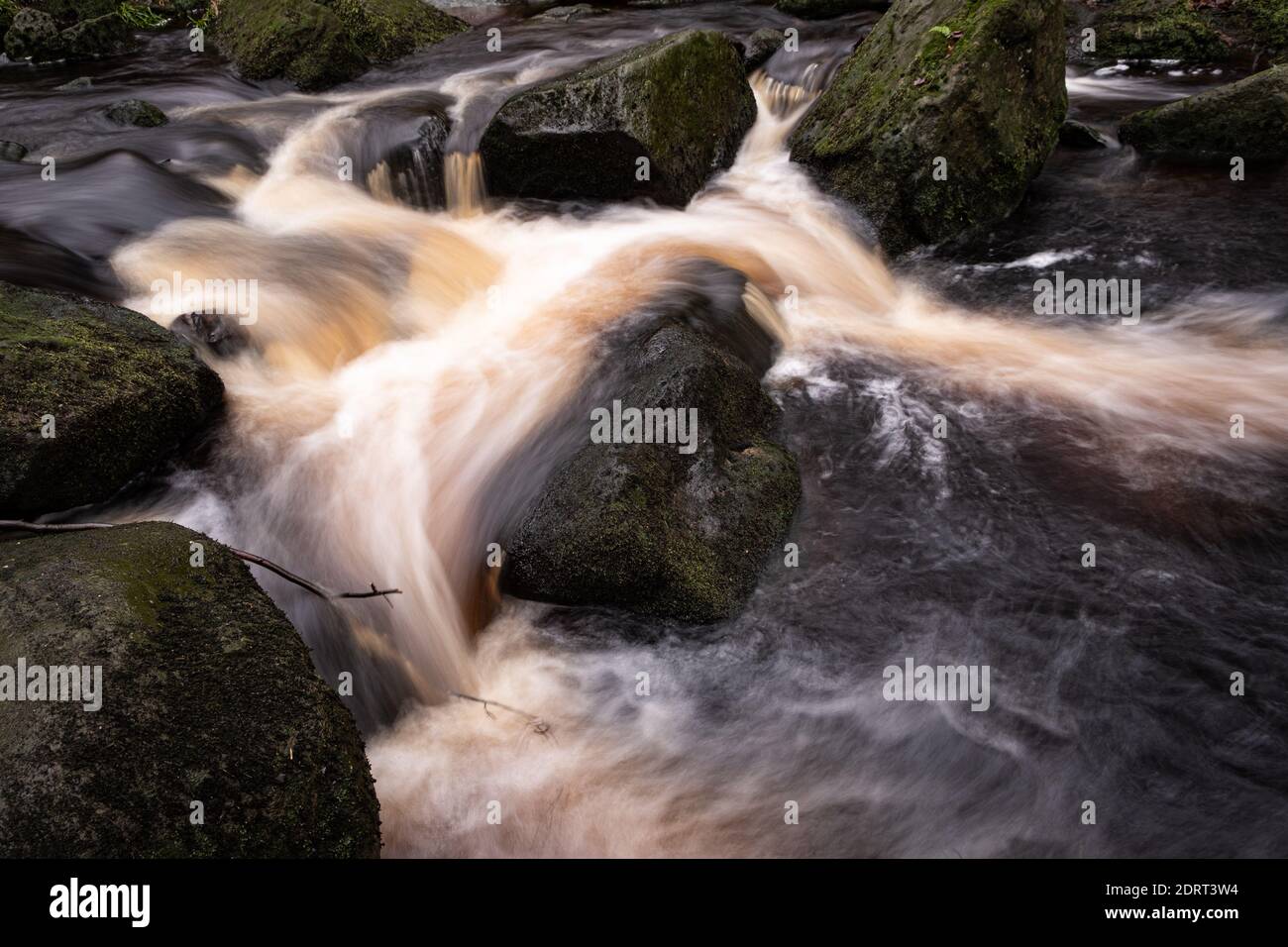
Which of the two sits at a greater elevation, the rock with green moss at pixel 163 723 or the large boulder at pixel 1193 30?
the large boulder at pixel 1193 30

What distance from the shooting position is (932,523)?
17.5ft

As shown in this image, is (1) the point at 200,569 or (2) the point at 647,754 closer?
(1) the point at 200,569

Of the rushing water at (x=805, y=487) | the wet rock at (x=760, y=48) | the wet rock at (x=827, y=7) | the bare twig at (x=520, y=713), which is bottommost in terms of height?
the bare twig at (x=520, y=713)

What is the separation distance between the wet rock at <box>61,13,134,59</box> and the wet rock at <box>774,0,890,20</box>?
1023cm

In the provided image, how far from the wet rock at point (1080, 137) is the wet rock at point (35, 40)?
1396 centimetres

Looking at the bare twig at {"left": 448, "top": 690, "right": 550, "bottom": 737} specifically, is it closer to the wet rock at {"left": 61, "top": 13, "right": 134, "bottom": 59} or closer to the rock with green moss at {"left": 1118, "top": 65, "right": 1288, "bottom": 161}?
the rock with green moss at {"left": 1118, "top": 65, "right": 1288, "bottom": 161}

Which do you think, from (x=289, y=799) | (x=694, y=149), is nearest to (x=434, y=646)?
(x=289, y=799)

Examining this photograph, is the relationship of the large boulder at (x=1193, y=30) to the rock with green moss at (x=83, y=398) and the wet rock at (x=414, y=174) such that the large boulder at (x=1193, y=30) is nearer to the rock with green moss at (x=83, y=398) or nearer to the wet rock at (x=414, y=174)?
the wet rock at (x=414, y=174)

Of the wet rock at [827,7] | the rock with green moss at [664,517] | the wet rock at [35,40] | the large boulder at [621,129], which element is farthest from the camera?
the wet rock at [35,40]

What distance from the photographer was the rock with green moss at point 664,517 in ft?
15.3

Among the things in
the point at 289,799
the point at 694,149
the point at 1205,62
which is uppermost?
the point at 1205,62

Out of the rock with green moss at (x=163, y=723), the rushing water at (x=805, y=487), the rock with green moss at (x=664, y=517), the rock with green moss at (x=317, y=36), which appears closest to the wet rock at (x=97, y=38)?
the rock with green moss at (x=317, y=36)
